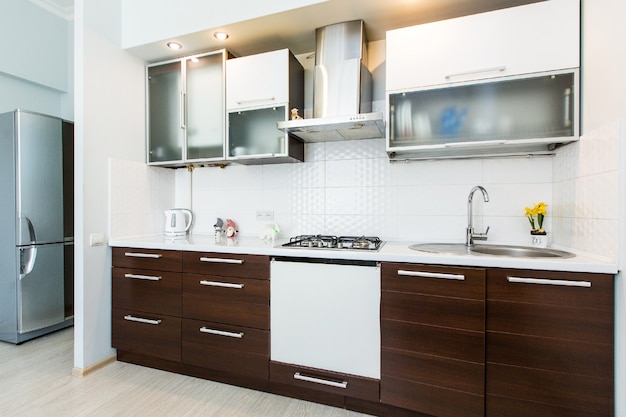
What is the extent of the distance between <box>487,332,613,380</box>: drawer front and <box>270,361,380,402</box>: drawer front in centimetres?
60

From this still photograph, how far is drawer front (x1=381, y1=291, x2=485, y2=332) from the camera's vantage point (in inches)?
56.6

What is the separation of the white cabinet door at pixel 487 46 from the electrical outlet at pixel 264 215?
1274 millimetres

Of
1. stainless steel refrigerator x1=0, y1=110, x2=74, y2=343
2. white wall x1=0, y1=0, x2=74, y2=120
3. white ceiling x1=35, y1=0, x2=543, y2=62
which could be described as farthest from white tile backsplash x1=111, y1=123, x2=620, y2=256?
white wall x1=0, y1=0, x2=74, y2=120

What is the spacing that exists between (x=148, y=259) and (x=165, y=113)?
1.16m

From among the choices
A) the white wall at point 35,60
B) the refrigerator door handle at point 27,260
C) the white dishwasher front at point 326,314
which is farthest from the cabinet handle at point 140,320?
the white wall at point 35,60

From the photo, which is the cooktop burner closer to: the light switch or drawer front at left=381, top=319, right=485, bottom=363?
drawer front at left=381, top=319, right=485, bottom=363

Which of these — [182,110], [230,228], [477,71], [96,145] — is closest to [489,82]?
[477,71]

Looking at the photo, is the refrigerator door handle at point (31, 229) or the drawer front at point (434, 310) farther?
the refrigerator door handle at point (31, 229)

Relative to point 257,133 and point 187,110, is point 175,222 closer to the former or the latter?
point 187,110

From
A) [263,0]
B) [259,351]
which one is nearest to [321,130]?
[263,0]

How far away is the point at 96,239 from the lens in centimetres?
213

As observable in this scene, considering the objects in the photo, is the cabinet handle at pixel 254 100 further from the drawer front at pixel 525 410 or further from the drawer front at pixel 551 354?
the drawer front at pixel 525 410

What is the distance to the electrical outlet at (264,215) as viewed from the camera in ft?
8.16

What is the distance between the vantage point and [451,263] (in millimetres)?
1464
